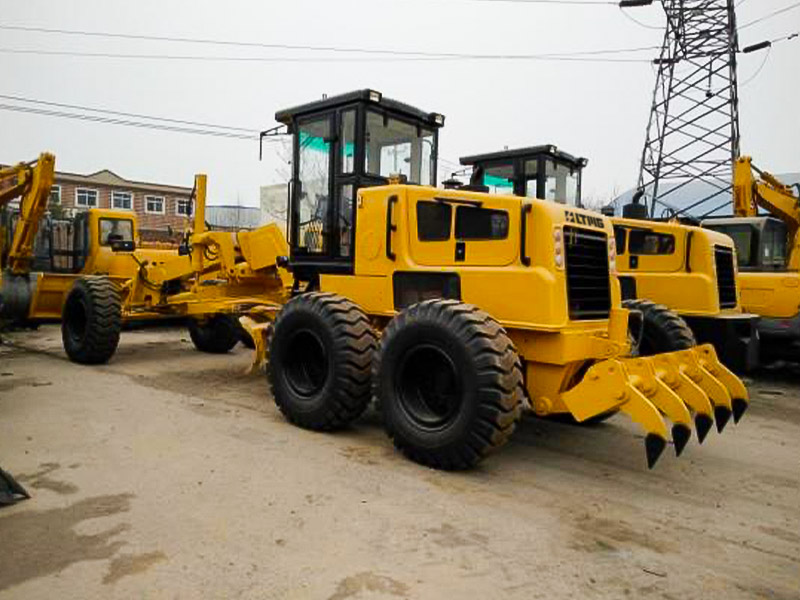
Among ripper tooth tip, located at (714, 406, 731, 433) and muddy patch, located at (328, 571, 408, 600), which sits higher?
ripper tooth tip, located at (714, 406, 731, 433)

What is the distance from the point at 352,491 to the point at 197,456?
4.44ft

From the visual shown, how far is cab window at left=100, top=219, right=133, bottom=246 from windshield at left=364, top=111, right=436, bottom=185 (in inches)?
301

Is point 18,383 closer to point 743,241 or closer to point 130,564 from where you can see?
point 130,564

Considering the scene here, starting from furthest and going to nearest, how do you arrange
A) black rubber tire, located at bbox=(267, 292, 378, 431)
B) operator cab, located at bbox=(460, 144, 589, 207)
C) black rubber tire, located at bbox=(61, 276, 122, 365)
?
operator cab, located at bbox=(460, 144, 589, 207) < black rubber tire, located at bbox=(61, 276, 122, 365) < black rubber tire, located at bbox=(267, 292, 378, 431)

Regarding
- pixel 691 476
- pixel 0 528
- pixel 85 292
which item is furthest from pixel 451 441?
pixel 85 292

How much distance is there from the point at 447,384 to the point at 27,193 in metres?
8.45

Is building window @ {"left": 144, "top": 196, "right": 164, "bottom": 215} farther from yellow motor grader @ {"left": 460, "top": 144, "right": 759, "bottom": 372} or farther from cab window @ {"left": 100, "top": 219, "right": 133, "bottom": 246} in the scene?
yellow motor grader @ {"left": 460, "top": 144, "right": 759, "bottom": 372}

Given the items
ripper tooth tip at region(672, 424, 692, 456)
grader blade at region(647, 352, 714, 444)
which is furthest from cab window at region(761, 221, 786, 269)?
ripper tooth tip at region(672, 424, 692, 456)

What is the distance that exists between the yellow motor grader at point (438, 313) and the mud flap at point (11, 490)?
7.27 ft

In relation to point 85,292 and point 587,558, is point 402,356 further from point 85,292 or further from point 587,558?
point 85,292

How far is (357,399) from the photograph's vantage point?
528cm

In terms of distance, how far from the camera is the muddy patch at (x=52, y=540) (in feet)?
10.0

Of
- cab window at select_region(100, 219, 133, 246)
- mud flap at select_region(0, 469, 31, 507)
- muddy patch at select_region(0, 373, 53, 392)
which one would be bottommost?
mud flap at select_region(0, 469, 31, 507)

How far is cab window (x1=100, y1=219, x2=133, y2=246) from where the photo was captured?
12.3 metres
